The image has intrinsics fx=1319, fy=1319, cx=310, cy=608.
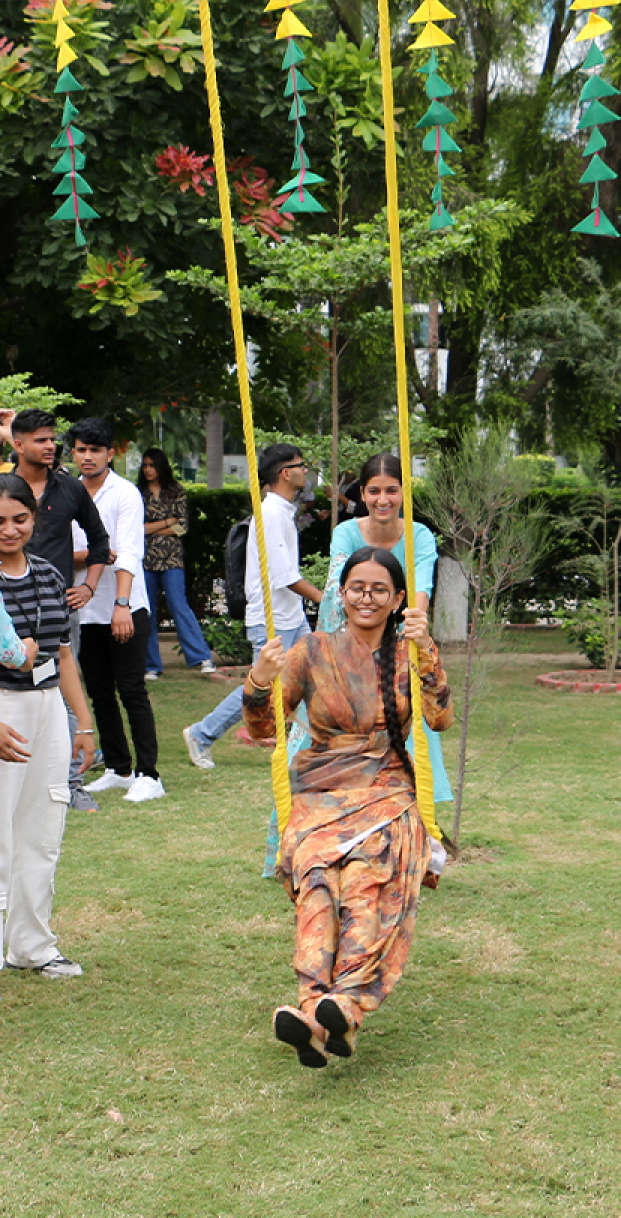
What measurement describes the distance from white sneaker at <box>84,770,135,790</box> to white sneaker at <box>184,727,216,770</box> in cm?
46

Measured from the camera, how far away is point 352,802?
13.4 feet

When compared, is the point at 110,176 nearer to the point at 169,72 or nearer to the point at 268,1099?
the point at 169,72

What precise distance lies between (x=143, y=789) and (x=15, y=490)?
3161 millimetres

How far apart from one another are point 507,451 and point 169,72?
11.7 feet

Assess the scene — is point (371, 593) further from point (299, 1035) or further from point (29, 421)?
point (29, 421)

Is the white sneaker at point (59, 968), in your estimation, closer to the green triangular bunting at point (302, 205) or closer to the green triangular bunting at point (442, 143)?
the green triangular bunting at point (302, 205)

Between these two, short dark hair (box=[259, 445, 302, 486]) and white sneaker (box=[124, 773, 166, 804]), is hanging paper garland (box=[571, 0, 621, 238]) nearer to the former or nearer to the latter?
short dark hair (box=[259, 445, 302, 486])

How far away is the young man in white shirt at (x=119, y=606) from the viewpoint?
6.80m

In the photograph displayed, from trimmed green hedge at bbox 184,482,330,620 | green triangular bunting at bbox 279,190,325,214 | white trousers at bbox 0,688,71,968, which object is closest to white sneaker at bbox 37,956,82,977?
white trousers at bbox 0,688,71,968

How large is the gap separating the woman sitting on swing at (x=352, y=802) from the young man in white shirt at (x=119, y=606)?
2.70 metres

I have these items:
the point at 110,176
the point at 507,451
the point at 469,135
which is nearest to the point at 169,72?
the point at 110,176

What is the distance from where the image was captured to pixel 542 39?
13641 millimetres

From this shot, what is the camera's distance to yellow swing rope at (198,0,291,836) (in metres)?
3.62

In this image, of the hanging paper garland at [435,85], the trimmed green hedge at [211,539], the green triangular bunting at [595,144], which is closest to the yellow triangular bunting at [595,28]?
the green triangular bunting at [595,144]
